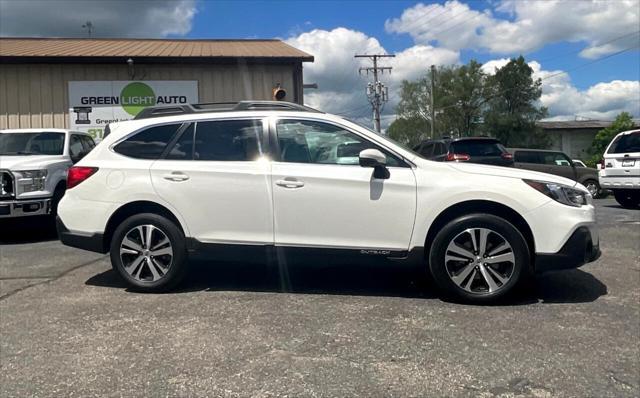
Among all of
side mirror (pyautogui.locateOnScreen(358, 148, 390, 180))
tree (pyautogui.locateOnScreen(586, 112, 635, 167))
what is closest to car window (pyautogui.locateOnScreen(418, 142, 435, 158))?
side mirror (pyautogui.locateOnScreen(358, 148, 390, 180))

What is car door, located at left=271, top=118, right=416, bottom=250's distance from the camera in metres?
4.67

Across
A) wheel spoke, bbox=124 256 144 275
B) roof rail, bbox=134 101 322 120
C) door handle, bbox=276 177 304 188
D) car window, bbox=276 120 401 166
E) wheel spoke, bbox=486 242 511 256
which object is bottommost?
wheel spoke, bbox=124 256 144 275

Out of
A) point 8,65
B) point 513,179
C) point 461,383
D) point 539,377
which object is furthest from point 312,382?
point 8,65

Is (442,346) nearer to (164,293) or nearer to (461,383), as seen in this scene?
(461,383)

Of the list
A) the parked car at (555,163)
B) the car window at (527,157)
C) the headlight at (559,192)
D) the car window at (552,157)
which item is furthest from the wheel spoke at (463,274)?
the car window at (552,157)

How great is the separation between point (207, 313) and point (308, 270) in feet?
5.33

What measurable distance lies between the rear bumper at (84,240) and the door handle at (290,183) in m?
1.82

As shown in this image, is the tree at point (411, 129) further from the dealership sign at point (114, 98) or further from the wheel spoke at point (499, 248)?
the wheel spoke at point (499, 248)

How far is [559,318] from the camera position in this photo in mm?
4305

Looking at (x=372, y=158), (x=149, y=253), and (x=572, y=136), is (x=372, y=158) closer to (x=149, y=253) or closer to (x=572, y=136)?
(x=149, y=253)

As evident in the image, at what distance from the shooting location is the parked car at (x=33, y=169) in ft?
25.7

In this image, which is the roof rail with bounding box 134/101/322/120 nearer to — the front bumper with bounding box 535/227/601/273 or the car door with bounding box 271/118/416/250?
the car door with bounding box 271/118/416/250

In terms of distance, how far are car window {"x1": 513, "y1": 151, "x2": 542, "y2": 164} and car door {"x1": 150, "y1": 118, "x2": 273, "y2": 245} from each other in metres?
14.2

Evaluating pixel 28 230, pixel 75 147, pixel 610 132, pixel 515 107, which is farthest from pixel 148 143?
pixel 515 107
